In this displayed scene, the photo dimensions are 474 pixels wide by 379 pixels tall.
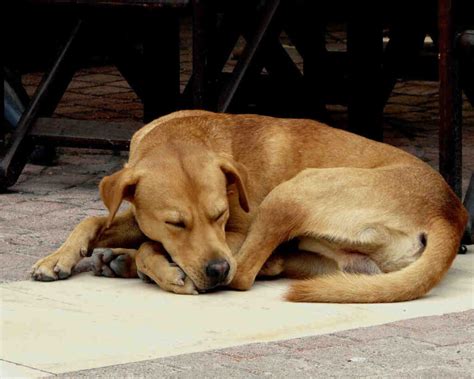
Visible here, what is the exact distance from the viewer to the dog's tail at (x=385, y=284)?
455 cm

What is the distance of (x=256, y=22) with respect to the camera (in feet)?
21.5

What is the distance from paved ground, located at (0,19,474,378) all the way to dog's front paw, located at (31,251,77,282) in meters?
0.09

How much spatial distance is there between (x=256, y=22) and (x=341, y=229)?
2.03 m

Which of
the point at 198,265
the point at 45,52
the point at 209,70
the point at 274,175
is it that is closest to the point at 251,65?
the point at 209,70

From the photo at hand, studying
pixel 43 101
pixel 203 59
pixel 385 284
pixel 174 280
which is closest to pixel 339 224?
pixel 385 284

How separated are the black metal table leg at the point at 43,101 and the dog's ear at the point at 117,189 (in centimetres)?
203

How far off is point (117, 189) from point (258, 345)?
99 centimetres

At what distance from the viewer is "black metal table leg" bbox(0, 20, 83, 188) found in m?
6.82

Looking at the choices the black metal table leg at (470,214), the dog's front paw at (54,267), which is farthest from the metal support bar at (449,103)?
the dog's front paw at (54,267)

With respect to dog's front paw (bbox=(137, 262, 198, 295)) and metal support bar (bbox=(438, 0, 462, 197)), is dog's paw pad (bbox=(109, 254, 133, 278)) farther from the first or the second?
metal support bar (bbox=(438, 0, 462, 197))

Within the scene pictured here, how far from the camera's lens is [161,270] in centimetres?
475

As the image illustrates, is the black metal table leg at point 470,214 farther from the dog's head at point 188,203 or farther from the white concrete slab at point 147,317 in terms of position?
the dog's head at point 188,203

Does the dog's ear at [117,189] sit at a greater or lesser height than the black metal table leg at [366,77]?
greater

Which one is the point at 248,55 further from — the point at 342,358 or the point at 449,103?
the point at 342,358
